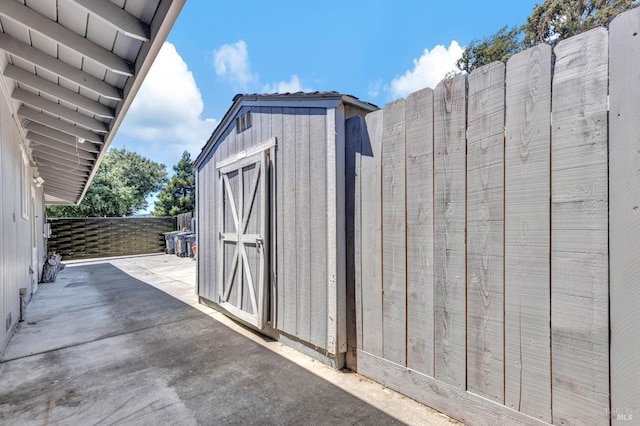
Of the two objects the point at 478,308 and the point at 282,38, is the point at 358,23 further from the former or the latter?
the point at 478,308

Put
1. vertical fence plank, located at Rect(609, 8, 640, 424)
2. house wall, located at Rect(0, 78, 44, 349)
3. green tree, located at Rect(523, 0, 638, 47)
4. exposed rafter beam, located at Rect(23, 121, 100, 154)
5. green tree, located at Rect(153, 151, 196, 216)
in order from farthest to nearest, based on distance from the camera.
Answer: green tree, located at Rect(153, 151, 196, 216) → green tree, located at Rect(523, 0, 638, 47) → exposed rafter beam, located at Rect(23, 121, 100, 154) → house wall, located at Rect(0, 78, 44, 349) → vertical fence plank, located at Rect(609, 8, 640, 424)

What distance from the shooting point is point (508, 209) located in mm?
1548

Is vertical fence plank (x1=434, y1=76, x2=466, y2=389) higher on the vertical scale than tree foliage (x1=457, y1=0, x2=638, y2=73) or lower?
lower

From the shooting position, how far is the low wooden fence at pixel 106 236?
1117 cm

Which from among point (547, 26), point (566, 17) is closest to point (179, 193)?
point (547, 26)

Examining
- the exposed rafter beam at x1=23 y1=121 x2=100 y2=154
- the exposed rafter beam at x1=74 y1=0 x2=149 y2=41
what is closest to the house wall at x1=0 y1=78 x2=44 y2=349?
the exposed rafter beam at x1=23 y1=121 x2=100 y2=154

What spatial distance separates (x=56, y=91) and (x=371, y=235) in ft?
12.4

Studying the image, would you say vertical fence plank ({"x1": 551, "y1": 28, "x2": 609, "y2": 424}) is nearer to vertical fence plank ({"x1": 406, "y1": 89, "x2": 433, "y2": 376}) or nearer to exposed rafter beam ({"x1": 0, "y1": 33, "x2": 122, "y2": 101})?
vertical fence plank ({"x1": 406, "y1": 89, "x2": 433, "y2": 376})

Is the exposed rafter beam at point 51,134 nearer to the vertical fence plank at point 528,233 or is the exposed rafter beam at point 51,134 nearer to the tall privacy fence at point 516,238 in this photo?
the tall privacy fence at point 516,238

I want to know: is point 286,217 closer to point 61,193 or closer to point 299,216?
point 299,216

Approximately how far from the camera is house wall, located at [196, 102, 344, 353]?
2482mm

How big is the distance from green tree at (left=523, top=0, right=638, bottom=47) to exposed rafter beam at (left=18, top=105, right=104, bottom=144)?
14.2 metres

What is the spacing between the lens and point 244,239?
134 inches

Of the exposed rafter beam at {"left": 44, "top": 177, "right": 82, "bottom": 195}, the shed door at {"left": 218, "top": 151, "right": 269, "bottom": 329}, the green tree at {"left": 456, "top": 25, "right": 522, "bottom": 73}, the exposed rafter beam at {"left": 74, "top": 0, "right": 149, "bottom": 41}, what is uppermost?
the green tree at {"left": 456, "top": 25, "right": 522, "bottom": 73}
